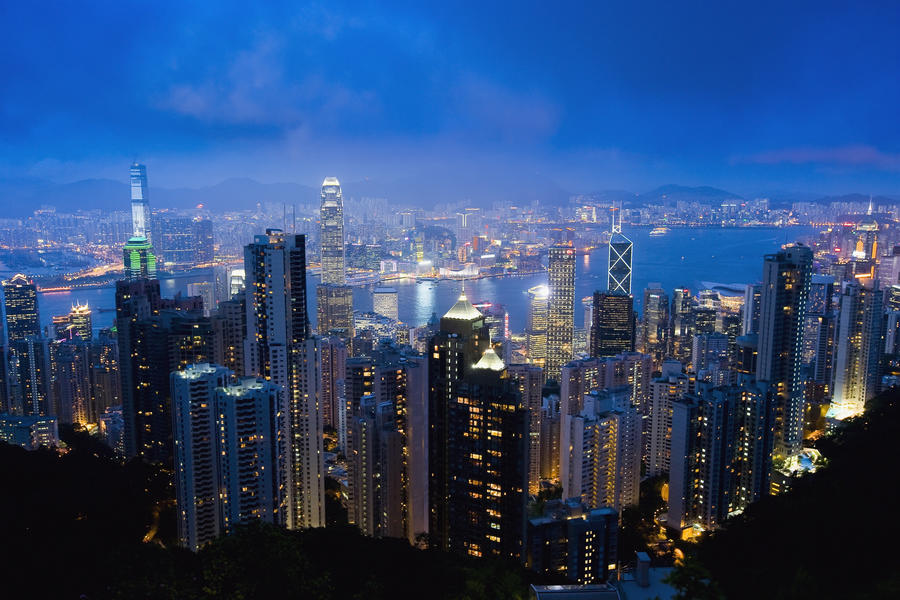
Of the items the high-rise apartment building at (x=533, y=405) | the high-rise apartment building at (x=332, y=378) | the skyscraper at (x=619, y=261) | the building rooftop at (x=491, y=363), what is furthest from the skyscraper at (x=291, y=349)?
the skyscraper at (x=619, y=261)

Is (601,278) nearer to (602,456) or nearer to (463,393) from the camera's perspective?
(602,456)

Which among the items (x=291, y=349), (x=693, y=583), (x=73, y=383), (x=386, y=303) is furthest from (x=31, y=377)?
(x=693, y=583)

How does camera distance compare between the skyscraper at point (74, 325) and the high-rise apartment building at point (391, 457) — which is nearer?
the high-rise apartment building at point (391, 457)

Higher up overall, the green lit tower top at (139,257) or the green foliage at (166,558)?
the green lit tower top at (139,257)

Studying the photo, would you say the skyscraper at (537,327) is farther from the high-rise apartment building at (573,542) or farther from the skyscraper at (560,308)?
the high-rise apartment building at (573,542)

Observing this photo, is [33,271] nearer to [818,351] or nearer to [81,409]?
[81,409]

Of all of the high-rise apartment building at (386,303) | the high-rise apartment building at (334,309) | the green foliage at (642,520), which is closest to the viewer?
the green foliage at (642,520)
